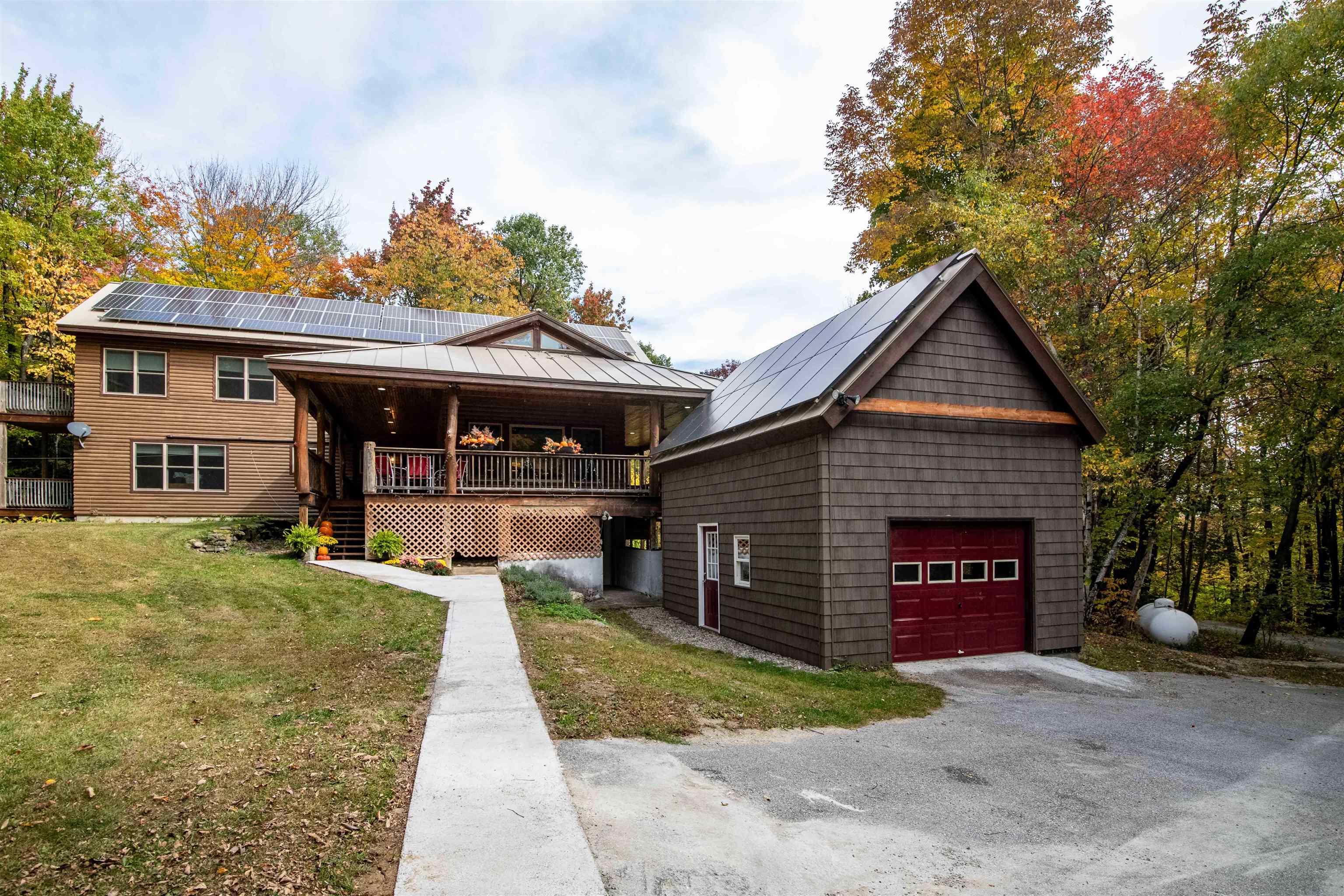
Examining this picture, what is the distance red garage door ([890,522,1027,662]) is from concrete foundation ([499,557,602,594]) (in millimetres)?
8031

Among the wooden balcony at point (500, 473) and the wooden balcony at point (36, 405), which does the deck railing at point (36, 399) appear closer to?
the wooden balcony at point (36, 405)

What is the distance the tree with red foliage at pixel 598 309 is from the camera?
39219mm

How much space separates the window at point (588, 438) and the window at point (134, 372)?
1148 cm

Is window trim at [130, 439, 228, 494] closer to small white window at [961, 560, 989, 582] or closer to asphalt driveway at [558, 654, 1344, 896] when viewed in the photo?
asphalt driveway at [558, 654, 1344, 896]

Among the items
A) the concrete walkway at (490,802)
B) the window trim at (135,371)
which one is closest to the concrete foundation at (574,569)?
the concrete walkway at (490,802)

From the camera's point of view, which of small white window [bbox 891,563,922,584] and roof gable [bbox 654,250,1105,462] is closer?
roof gable [bbox 654,250,1105,462]

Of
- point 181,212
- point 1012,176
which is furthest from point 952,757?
point 181,212

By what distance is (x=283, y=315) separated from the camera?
22.0m

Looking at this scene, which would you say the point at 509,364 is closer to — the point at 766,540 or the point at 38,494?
the point at 766,540

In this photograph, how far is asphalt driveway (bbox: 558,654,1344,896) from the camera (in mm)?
3891

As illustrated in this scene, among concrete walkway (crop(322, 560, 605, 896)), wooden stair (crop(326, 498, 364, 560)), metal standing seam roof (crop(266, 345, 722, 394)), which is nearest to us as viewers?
concrete walkway (crop(322, 560, 605, 896))

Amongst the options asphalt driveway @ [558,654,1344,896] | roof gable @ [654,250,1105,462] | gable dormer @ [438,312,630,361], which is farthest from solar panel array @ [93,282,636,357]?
asphalt driveway @ [558,654,1344,896]

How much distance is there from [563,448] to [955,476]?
385 inches

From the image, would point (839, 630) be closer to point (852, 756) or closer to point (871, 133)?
point (852, 756)
